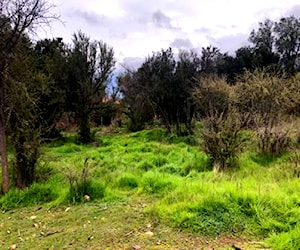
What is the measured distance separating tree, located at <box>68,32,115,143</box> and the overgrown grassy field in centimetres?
1186

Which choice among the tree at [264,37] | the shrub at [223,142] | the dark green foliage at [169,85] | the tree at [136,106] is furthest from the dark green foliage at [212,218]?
the tree at [264,37]

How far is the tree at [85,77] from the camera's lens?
2119 cm

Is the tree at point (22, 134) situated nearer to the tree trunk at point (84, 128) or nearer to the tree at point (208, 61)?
the tree trunk at point (84, 128)

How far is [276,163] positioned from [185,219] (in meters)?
5.87

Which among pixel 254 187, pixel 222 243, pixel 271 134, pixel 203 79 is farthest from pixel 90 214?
pixel 203 79

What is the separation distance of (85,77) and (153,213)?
54.2ft

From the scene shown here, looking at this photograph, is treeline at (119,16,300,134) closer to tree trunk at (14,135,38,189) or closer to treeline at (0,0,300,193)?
treeline at (0,0,300,193)

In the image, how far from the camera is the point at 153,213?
6246 millimetres

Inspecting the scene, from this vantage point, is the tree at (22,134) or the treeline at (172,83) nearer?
the tree at (22,134)

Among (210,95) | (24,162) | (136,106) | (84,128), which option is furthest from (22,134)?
(136,106)

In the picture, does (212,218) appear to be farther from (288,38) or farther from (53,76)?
(288,38)

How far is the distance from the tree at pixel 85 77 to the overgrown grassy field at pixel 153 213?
1186cm

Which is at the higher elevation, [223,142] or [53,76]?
[53,76]

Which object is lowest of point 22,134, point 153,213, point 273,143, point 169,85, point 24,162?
point 153,213
